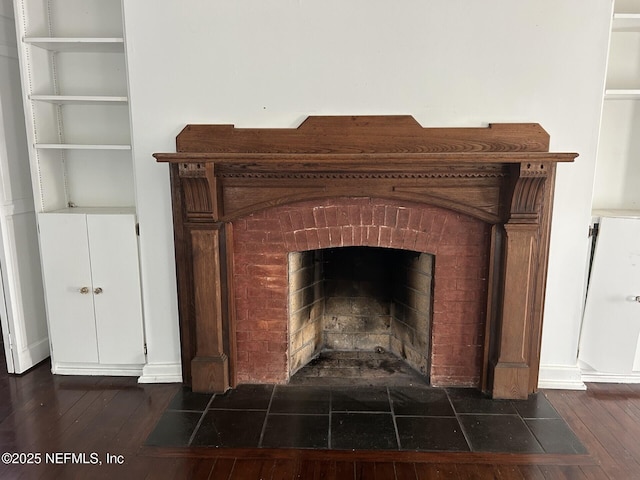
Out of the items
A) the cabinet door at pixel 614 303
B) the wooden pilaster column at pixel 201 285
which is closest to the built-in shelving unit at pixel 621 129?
the cabinet door at pixel 614 303

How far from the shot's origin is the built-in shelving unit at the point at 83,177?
2.72 m

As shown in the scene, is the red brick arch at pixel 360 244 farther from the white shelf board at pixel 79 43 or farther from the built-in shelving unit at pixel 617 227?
the white shelf board at pixel 79 43

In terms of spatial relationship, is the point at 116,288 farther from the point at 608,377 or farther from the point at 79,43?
the point at 608,377

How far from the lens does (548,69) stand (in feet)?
7.97

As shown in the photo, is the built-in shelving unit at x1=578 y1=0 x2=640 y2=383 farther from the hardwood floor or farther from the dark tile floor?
the dark tile floor

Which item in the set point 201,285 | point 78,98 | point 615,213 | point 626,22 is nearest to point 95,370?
point 201,285

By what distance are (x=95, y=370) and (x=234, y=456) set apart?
123 centimetres

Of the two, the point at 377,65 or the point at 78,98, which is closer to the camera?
the point at 377,65

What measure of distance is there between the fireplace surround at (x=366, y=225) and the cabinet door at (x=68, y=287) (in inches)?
23.0

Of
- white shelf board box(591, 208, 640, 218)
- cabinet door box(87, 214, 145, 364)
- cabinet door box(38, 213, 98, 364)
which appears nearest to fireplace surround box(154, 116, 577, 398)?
cabinet door box(87, 214, 145, 364)

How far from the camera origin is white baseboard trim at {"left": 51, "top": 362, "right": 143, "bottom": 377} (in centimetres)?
290

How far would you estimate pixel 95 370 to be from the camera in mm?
2908

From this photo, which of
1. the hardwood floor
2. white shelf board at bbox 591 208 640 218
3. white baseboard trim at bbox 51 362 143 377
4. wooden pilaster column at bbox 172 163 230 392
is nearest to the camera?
the hardwood floor

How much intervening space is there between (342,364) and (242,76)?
5.74ft
